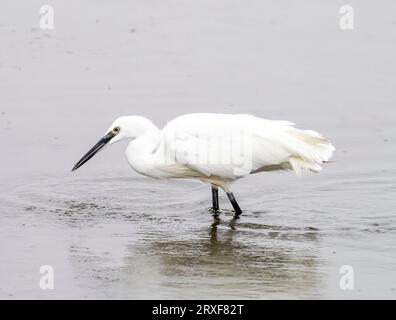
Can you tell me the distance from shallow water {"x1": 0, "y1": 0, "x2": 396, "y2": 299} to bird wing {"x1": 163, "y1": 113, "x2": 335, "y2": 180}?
495mm

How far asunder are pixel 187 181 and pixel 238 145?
1452 millimetres

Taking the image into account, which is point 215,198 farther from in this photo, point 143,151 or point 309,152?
point 309,152

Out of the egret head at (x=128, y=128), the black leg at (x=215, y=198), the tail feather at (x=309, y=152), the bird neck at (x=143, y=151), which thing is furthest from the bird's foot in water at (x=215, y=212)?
the egret head at (x=128, y=128)

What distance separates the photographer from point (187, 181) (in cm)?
1173

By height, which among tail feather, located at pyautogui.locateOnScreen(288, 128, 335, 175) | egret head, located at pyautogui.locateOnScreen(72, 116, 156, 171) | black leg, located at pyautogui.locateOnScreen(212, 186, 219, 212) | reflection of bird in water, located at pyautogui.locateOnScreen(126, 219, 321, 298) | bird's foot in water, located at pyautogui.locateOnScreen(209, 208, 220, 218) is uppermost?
egret head, located at pyautogui.locateOnScreen(72, 116, 156, 171)

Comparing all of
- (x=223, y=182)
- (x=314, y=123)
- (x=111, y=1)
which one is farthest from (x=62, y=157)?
(x=111, y=1)

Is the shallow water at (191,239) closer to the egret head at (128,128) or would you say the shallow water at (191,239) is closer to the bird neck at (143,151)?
the bird neck at (143,151)

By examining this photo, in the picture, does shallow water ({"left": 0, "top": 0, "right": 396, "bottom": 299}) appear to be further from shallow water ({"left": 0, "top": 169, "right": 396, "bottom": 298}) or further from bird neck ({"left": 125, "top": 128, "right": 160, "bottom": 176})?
bird neck ({"left": 125, "top": 128, "right": 160, "bottom": 176})

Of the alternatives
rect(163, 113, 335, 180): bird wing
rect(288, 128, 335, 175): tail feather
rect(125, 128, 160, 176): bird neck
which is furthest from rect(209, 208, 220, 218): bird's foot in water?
rect(288, 128, 335, 175): tail feather

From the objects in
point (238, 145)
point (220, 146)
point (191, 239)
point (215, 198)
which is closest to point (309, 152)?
point (238, 145)

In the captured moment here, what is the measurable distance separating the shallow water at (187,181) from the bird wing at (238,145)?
0.50 m

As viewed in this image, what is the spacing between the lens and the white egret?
1034 cm

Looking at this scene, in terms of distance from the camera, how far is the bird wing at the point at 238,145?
10.3 metres

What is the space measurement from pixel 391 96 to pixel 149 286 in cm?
714
